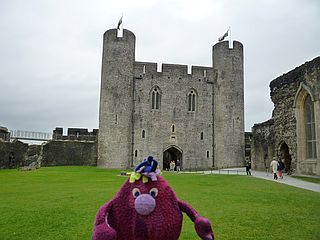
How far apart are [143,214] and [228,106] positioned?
27.2 metres

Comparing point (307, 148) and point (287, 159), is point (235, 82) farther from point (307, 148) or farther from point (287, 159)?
point (307, 148)

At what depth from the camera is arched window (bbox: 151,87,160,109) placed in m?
28.6

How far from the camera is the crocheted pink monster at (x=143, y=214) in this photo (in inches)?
108

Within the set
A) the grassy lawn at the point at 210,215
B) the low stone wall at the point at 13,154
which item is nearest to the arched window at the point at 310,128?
the grassy lawn at the point at 210,215

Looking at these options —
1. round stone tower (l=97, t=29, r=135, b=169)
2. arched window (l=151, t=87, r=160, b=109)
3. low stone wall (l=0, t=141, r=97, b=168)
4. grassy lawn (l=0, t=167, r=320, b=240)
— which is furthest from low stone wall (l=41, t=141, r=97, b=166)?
grassy lawn (l=0, t=167, r=320, b=240)

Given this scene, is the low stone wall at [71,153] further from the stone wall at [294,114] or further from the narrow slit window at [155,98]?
the stone wall at [294,114]

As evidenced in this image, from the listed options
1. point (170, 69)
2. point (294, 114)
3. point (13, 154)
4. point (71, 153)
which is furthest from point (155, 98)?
point (13, 154)

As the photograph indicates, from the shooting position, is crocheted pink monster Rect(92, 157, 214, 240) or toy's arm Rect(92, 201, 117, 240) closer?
toy's arm Rect(92, 201, 117, 240)

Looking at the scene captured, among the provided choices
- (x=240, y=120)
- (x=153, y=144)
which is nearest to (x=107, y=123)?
(x=153, y=144)

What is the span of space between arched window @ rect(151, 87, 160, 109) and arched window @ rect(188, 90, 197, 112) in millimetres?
3178

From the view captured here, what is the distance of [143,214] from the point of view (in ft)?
9.09

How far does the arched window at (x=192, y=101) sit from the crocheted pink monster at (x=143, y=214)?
26.3m

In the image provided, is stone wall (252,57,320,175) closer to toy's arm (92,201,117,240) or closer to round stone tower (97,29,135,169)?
round stone tower (97,29,135,169)

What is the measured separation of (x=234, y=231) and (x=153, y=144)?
22733mm
